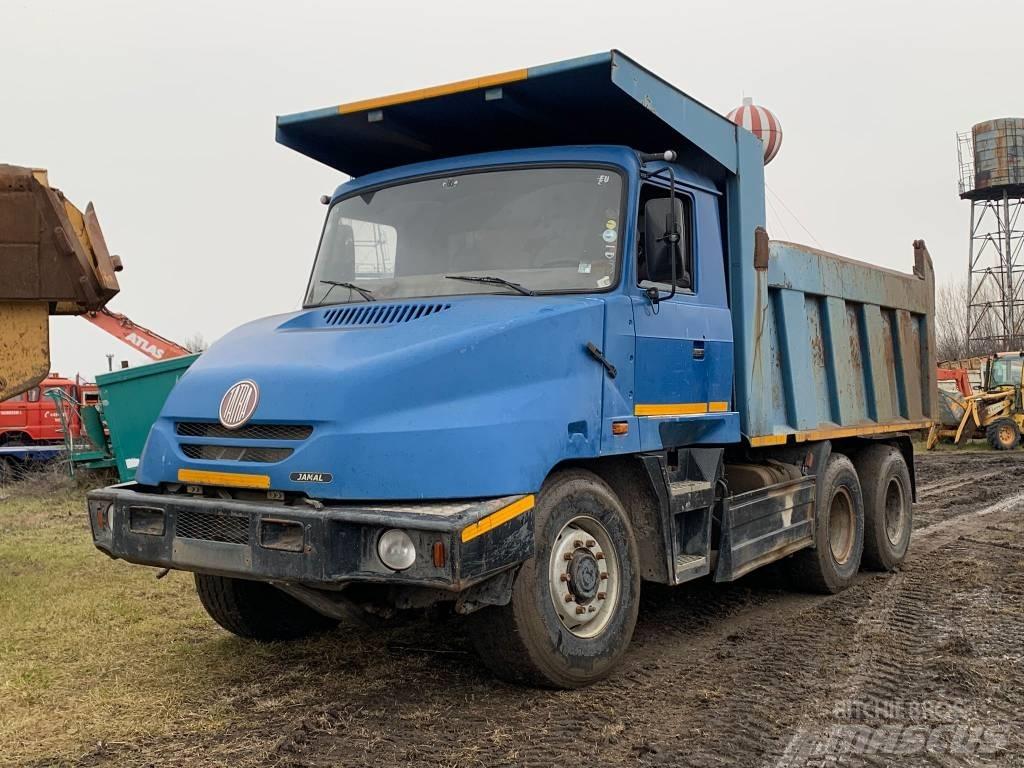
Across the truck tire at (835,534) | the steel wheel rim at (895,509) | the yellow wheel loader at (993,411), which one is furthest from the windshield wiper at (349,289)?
the yellow wheel loader at (993,411)

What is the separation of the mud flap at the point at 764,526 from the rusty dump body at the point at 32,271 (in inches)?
183

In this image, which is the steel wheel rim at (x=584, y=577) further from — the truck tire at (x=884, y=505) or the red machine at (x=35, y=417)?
the red machine at (x=35, y=417)

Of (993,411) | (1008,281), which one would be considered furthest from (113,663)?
(1008,281)

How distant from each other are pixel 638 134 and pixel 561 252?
1.17 meters

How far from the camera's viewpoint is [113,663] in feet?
17.3

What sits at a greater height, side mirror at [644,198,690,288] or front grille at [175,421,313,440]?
side mirror at [644,198,690,288]

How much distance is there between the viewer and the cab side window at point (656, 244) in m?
5.12

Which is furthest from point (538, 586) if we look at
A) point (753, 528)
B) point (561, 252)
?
point (753, 528)

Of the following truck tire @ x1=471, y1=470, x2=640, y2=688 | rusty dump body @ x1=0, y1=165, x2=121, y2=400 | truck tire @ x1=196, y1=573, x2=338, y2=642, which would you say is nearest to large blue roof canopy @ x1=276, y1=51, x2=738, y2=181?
rusty dump body @ x1=0, y1=165, x2=121, y2=400

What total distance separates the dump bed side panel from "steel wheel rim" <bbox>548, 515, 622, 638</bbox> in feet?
6.13

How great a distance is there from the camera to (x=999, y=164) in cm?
3947

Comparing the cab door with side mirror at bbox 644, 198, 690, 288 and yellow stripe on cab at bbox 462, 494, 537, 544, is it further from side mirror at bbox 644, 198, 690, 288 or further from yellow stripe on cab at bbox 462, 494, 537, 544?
yellow stripe on cab at bbox 462, 494, 537, 544

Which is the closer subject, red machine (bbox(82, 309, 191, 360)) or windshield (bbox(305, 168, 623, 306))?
windshield (bbox(305, 168, 623, 306))

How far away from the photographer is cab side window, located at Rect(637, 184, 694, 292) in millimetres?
5121
